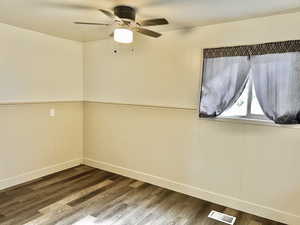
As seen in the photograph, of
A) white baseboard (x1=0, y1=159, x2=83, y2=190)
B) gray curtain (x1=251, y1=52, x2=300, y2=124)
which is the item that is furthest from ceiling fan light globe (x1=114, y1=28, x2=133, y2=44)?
white baseboard (x1=0, y1=159, x2=83, y2=190)

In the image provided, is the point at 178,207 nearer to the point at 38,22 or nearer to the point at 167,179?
the point at 167,179

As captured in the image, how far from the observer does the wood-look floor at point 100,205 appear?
2375mm

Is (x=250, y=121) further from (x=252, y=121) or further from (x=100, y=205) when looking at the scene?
(x=100, y=205)

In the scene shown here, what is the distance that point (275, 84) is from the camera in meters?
2.29

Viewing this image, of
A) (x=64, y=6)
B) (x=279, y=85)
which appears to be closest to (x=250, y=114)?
(x=279, y=85)

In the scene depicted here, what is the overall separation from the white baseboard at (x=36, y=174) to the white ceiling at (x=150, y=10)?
209cm

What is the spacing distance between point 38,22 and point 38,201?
7.28ft

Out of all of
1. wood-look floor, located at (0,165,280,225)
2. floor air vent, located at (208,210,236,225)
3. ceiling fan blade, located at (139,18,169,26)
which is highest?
ceiling fan blade, located at (139,18,169,26)

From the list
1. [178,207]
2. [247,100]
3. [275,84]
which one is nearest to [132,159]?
[178,207]

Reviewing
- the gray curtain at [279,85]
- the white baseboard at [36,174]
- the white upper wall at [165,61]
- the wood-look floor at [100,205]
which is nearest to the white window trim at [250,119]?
the gray curtain at [279,85]

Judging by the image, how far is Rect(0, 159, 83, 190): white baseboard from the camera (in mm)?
3024

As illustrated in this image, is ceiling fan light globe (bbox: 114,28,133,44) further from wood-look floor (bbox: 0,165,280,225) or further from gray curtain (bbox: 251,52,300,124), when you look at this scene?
wood-look floor (bbox: 0,165,280,225)

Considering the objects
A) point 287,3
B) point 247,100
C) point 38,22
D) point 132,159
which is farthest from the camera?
point 132,159

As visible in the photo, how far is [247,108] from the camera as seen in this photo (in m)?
2.59
